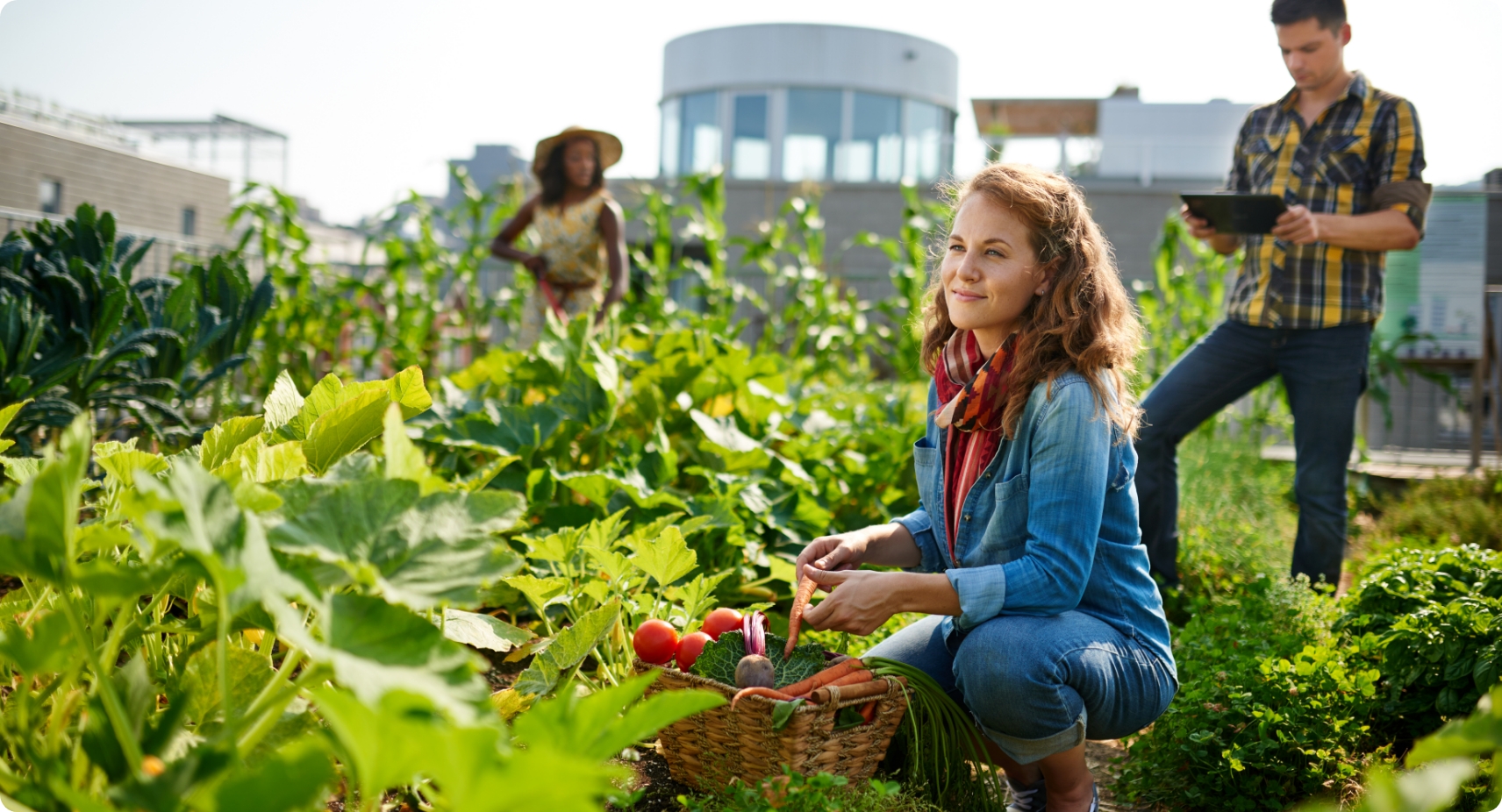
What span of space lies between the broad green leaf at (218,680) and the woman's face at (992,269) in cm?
116

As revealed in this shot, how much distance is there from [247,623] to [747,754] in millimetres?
710

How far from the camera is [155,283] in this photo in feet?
9.12

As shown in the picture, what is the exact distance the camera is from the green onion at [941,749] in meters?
1.64

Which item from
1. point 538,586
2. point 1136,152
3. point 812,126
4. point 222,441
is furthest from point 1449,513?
point 812,126

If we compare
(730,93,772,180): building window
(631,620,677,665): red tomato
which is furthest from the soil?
(730,93,772,180): building window

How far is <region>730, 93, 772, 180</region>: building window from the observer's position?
1825 cm

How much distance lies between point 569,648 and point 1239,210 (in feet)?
7.34

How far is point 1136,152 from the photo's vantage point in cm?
1559

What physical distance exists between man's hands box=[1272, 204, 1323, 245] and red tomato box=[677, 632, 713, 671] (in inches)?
78.2

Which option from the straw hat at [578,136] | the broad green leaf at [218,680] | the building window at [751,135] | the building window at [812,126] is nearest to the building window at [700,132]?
the building window at [751,135]

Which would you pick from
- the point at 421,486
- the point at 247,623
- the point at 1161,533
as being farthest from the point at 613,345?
the point at 421,486

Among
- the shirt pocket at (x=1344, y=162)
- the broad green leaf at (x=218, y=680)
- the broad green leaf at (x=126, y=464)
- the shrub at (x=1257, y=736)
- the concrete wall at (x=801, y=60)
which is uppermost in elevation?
the concrete wall at (x=801, y=60)

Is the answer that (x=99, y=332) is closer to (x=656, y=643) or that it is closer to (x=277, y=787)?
(x=656, y=643)

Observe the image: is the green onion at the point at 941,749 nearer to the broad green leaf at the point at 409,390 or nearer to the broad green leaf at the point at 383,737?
the broad green leaf at the point at 409,390
